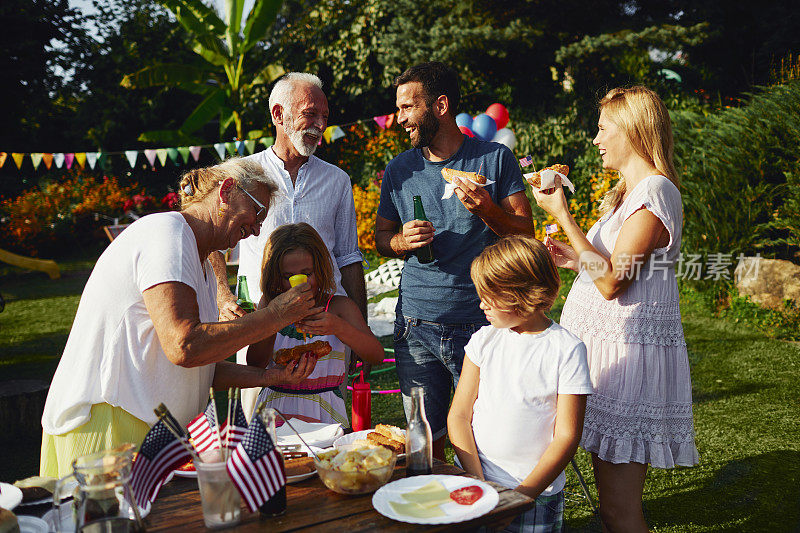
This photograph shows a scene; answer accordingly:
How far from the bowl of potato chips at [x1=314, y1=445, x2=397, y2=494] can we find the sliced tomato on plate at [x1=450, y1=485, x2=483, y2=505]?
0.74 feet

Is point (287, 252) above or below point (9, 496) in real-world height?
above

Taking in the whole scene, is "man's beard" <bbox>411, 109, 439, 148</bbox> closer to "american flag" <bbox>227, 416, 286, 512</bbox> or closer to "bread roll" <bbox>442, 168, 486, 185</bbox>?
"bread roll" <bbox>442, 168, 486, 185</bbox>

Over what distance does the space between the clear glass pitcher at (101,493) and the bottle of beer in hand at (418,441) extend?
824 millimetres

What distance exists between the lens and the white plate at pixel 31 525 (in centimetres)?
171

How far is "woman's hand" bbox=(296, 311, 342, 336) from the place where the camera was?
9.36ft

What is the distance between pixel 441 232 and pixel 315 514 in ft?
6.54

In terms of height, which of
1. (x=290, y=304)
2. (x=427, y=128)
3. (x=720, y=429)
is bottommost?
(x=720, y=429)

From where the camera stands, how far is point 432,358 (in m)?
3.52

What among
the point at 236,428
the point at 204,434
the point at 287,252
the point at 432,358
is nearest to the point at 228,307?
the point at 287,252

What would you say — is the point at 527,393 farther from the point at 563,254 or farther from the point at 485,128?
the point at 485,128

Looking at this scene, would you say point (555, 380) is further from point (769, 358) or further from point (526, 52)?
point (526, 52)

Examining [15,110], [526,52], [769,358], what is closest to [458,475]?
[769,358]

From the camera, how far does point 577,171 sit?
1320cm

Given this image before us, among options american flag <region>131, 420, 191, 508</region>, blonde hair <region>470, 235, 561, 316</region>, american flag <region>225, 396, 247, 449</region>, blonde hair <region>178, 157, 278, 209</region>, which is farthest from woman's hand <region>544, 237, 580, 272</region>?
american flag <region>131, 420, 191, 508</region>
